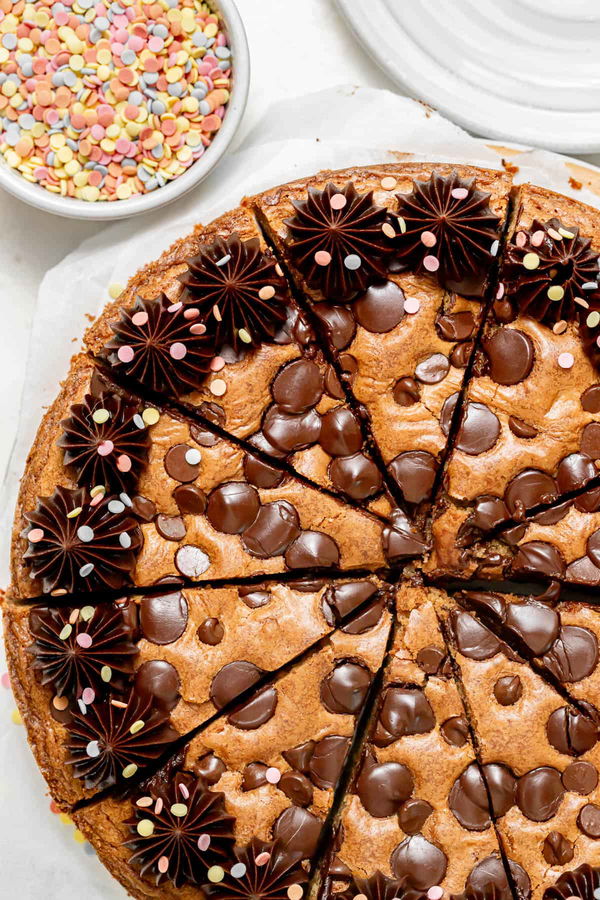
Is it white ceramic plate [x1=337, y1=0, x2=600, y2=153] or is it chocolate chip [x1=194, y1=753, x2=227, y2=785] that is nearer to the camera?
chocolate chip [x1=194, y1=753, x2=227, y2=785]

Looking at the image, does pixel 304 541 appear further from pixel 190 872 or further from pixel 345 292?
pixel 190 872

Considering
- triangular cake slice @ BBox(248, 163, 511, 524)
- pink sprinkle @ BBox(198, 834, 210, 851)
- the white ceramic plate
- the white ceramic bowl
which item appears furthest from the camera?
the white ceramic plate

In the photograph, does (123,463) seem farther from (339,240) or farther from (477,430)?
(477,430)

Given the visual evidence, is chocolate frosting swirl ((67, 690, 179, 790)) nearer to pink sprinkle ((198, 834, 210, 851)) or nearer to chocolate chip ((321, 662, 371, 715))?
pink sprinkle ((198, 834, 210, 851))

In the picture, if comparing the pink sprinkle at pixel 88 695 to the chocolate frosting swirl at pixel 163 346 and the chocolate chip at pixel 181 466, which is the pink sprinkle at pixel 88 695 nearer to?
the chocolate chip at pixel 181 466

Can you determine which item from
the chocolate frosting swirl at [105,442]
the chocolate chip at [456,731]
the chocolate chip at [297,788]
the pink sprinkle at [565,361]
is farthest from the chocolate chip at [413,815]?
the pink sprinkle at [565,361]

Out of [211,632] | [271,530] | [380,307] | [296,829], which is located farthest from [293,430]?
[296,829]

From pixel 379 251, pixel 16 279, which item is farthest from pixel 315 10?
pixel 16 279

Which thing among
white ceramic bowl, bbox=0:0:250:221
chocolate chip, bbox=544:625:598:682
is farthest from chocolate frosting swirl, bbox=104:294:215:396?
chocolate chip, bbox=544:625:598:682
